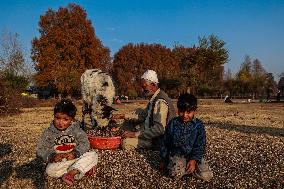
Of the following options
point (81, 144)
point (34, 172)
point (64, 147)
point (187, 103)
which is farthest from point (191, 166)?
point (34, 172)

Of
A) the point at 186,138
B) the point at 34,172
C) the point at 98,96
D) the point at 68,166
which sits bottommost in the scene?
the point at 34,172

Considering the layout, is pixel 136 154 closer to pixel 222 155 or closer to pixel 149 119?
pixel 149 119

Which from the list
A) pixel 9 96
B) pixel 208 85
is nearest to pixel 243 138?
pixel 9 96

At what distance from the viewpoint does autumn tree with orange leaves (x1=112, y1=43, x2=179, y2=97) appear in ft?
218

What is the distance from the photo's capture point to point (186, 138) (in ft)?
18.3

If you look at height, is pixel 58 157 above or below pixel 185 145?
below

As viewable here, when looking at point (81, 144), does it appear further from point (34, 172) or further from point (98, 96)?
point (98, 96)

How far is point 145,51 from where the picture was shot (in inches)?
2852

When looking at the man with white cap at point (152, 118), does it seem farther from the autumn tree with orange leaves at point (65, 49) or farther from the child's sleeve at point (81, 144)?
the autumn tree with orange leaves at point (65, 49)

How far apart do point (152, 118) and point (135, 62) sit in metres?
63.3

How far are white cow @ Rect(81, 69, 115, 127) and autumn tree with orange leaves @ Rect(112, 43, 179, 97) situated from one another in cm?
5425

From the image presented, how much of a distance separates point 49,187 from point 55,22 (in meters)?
44.8

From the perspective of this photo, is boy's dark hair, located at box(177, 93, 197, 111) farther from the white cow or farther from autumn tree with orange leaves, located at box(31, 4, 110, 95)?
autumn tree with orange leaves, located at box(31, 4, 110, 95)

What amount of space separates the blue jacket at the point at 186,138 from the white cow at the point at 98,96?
3.57 meters
